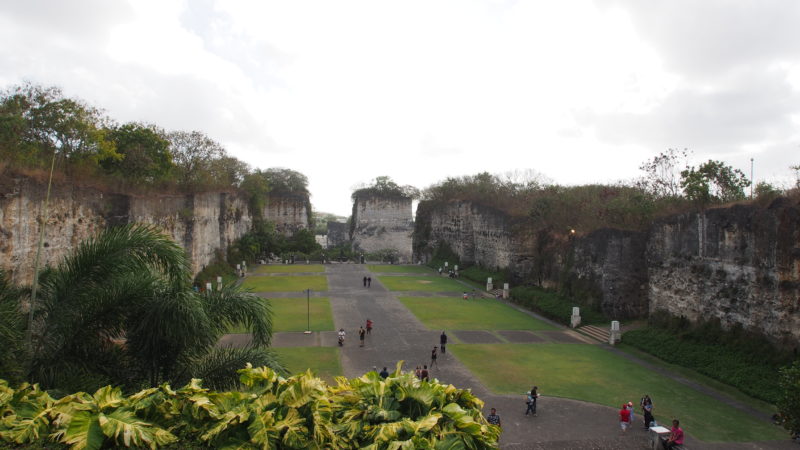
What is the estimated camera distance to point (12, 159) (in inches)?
542

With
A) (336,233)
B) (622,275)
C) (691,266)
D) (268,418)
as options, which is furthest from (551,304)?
(336,233)

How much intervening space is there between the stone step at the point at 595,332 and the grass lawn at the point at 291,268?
24.2m

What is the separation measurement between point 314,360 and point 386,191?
141ft

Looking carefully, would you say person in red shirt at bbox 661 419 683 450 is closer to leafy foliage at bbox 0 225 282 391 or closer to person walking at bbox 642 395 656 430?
person walking at bbox 642 395 656 430

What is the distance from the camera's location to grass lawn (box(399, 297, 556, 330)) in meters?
21.9

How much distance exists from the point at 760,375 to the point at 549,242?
14.4 metres

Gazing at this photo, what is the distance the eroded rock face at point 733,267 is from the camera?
541 inches

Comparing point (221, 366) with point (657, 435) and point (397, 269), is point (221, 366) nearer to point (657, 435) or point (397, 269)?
point (657, 435)

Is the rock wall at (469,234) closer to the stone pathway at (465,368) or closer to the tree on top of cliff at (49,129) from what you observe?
the stone pathway at (465,368)

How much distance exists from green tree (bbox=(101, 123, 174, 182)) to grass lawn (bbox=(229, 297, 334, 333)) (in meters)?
9.00

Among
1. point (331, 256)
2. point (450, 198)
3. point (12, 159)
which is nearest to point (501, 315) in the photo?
point (12, 159)

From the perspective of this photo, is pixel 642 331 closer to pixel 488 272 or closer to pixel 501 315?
pixel 501 315

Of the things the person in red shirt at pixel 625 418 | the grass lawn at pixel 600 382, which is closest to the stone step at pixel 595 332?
the grass lawn at pixel 600 382

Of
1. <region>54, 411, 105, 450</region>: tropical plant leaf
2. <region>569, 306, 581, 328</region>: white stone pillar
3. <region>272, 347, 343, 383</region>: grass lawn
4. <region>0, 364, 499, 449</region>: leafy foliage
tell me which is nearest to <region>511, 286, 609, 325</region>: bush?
<region>569, 306, 581, 328</region>: white stone pillar
